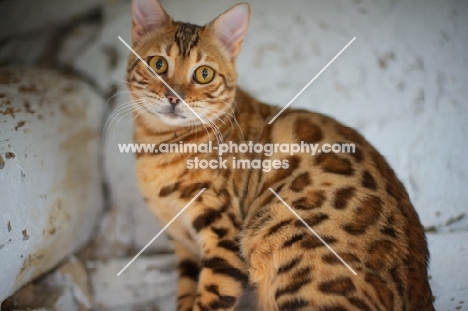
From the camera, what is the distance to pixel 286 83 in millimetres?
1796

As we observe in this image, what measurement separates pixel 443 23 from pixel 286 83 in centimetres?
56

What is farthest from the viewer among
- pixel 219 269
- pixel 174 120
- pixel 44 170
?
pixel 44 170

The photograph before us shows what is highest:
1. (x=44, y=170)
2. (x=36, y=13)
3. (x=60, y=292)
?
(x=36, y=13)

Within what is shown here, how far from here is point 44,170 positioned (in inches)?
63.3

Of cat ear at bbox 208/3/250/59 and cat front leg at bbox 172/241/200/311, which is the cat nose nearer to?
cat ear at bbox 208/3/250/59

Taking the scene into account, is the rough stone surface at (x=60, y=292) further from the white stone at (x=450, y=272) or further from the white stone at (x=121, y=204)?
the white stone at (x=450, y=272)

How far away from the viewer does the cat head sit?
1.49m

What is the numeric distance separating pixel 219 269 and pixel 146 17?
2.71ft

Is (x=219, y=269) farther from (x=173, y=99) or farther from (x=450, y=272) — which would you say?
(x=450, y=272)

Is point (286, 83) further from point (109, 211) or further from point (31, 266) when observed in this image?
point (31, 266)

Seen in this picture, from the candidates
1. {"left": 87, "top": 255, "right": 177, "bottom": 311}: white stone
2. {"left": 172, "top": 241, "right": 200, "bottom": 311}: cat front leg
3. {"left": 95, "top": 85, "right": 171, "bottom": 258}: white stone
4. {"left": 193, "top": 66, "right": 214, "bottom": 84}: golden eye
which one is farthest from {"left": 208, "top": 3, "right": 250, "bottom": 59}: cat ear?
{"left": 87, "top": 255, "right": 177, "bottom": 311}: white stone

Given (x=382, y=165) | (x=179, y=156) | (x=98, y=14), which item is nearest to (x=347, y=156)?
(x=382, y=165)

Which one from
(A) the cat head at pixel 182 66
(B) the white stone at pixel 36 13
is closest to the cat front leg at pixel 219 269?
(A) the cat head at pixel 182 66

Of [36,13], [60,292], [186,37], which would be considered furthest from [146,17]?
[60,292]
